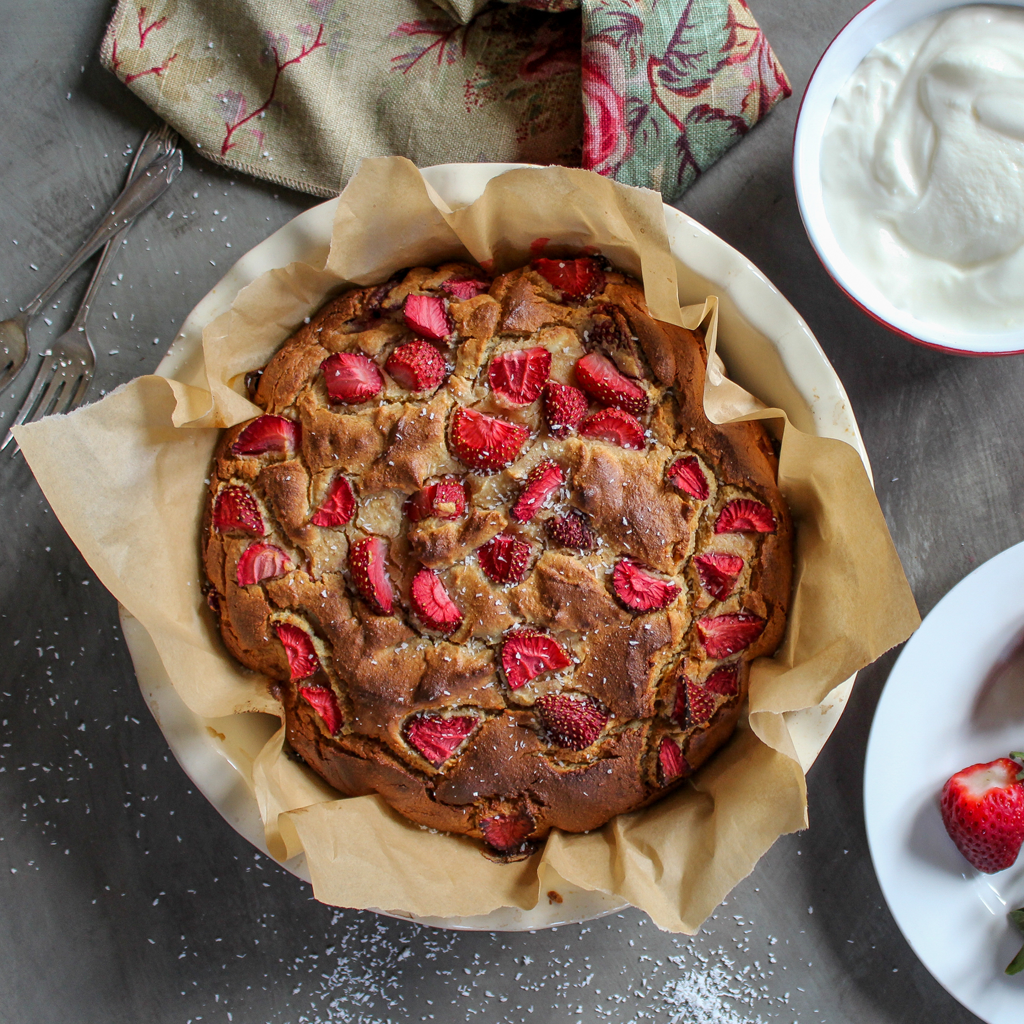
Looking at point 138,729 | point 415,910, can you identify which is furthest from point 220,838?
point 415,910

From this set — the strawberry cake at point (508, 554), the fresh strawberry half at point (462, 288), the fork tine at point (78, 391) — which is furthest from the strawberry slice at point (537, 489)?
the fork tine at point (78, 391)

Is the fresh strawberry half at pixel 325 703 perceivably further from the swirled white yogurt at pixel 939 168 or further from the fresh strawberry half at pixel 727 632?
the swirled white yogurt at pixel 939 168

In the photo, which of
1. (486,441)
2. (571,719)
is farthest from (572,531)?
(571,719)

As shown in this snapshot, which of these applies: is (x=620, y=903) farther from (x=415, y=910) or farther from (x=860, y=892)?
(x=860, y=892)

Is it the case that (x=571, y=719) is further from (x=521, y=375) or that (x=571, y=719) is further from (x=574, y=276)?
(x=574, y=276)

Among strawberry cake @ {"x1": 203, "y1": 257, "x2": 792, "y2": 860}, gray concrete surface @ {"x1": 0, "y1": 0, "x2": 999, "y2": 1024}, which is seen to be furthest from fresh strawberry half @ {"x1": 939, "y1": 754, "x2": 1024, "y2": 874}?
strawberry cake @ {"x1": 203, "y1": 257, "x2": 792, "y2": 860}

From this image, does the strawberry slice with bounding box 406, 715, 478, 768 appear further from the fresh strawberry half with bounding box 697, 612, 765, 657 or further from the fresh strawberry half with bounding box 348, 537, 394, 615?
the fresh strawberry half with bounding box 697, 612, 765, 657
